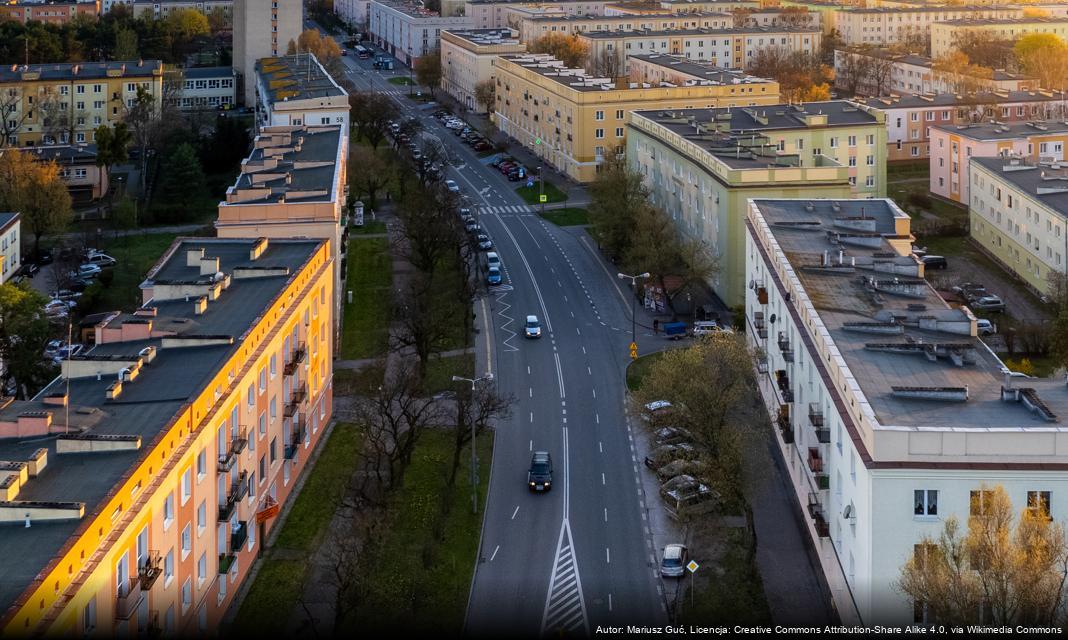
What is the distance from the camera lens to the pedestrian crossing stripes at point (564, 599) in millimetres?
27875

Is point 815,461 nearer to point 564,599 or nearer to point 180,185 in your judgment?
point 564,599

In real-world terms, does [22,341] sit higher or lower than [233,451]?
higher

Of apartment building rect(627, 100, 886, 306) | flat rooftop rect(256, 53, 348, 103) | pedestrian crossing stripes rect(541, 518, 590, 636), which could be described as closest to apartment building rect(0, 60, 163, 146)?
flat rooftop rect(256, 53, 348, 103)

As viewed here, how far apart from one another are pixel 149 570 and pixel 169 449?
243 centimetres

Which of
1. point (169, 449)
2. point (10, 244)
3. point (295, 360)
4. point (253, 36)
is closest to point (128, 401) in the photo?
point (169, 449)

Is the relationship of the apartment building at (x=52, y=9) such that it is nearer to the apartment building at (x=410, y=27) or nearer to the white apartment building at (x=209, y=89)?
the apartment building at (x=410, y=27)

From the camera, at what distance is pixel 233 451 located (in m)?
28.8

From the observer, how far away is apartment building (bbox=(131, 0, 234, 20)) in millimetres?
137000

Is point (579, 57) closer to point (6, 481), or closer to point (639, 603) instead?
point (639, 603)

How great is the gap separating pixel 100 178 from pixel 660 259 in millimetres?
36614

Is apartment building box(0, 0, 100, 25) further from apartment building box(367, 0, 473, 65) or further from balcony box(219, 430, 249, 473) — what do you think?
balcony box(219, 430, 249, 473)

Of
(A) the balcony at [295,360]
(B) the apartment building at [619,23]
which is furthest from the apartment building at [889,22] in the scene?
(A) the balcony at [295,360]

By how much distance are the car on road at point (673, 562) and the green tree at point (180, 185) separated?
46.0 meters

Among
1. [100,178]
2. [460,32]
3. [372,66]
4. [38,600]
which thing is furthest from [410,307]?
[372,66]
